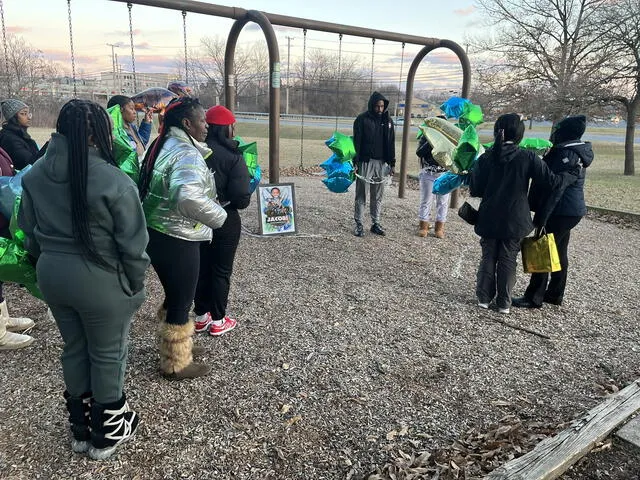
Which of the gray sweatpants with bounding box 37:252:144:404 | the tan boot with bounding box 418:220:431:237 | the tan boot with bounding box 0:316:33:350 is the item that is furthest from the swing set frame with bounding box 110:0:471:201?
the gray sweatpants with bounding box 37:252:144:404

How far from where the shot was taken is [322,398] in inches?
114

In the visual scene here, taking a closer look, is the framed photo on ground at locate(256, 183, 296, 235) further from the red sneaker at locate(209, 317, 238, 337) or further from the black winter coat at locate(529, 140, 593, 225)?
the black winter coat at locate(529, 140, 593, 225)

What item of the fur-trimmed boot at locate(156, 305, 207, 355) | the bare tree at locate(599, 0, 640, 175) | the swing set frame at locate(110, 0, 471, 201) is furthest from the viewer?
the bare tree at locate(599, 0, 640, 175)

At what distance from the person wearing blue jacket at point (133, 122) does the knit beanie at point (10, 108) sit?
2.99 feet

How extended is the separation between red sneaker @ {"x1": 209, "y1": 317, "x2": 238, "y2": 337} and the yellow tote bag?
2672 millimetres

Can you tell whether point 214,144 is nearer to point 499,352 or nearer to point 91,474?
point 91,474

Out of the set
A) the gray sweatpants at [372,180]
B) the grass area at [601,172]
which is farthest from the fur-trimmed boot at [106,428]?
the grass area at [601,172]

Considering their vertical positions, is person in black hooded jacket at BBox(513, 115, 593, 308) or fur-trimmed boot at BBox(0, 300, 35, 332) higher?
person in black hooded jacket at BBox(513, 115, 593, 308)

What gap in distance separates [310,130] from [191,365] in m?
31.8

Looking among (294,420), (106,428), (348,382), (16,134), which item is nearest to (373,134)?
(348,382)

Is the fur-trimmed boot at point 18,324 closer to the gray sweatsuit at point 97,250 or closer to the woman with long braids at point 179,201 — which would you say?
the woman with long braids at point 179,201

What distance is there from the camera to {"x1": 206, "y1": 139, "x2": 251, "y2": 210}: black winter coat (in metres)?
3.15

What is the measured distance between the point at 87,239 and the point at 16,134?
3.47 metres

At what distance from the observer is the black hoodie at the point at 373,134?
20.2 ft
